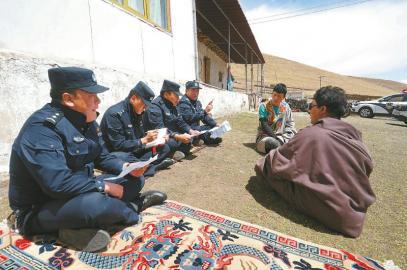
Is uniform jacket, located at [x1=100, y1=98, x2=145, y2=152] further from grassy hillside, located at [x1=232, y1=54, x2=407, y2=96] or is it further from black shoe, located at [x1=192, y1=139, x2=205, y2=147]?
grassy hillside, located at [x1=232, y1=54, x2=407, y2=96]

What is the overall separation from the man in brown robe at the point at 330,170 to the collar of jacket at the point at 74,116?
2.05m

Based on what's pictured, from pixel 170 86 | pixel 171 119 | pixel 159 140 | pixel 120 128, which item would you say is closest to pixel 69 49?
pixel 170 86

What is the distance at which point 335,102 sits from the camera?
2.86 m

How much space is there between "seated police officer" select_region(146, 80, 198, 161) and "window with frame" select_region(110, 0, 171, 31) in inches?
91.5

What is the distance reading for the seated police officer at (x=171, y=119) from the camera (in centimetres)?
428

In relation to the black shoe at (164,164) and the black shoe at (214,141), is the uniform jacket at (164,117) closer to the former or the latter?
the black shoe at (164,164)

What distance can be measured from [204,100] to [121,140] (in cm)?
602

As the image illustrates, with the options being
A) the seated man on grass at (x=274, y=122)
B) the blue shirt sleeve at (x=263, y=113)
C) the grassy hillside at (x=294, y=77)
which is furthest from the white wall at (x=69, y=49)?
the grassy hillside at (x=294, y=77)

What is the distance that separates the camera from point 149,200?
2787 millimetres

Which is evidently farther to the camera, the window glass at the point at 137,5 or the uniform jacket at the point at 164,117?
the window glass at the point at 137,5

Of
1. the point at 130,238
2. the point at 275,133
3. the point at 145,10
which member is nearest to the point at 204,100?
the point at 145,10

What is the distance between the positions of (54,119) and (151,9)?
5.51m

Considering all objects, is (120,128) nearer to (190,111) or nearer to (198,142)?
(190,111)

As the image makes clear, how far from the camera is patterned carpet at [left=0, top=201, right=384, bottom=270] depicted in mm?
1920
